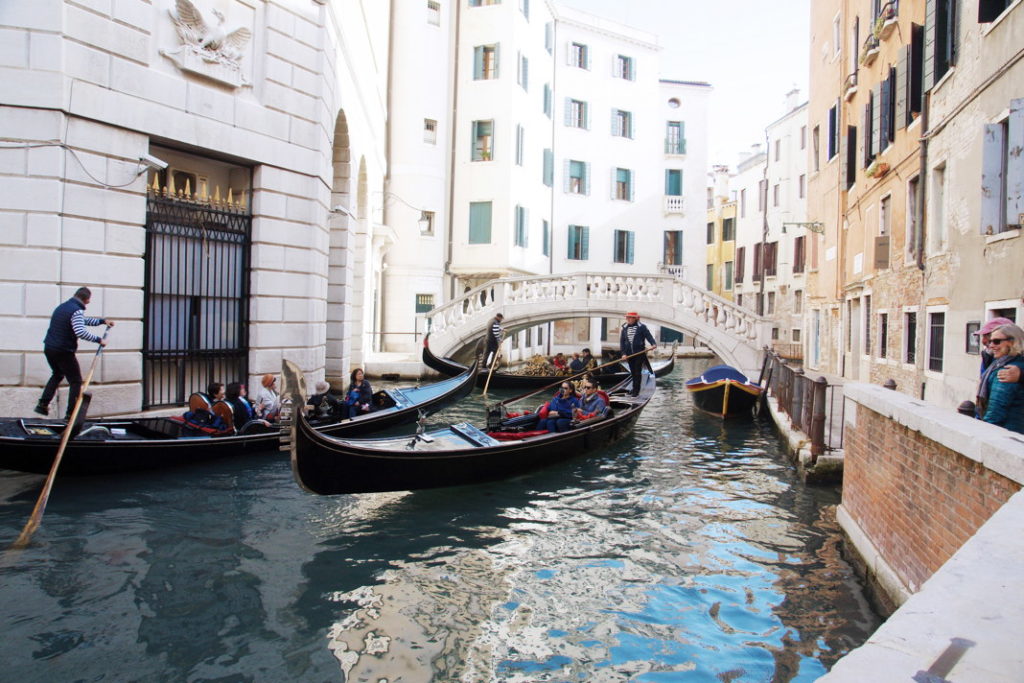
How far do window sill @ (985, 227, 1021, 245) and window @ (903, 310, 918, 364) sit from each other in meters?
2.88

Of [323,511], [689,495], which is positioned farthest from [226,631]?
[689,495]

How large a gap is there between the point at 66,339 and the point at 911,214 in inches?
386

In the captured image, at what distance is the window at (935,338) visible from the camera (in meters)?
8.98

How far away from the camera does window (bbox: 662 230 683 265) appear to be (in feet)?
81.4

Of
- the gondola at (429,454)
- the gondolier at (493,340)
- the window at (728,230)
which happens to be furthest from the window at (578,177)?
the gondola at (429,454)

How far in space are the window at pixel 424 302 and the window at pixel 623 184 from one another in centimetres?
734

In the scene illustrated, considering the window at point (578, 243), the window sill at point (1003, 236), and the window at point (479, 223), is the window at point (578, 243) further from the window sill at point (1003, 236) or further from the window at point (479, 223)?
the window sill at point (1003, 236)

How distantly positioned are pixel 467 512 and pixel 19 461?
338 centimetres

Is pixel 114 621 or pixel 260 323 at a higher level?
pixel 260 323

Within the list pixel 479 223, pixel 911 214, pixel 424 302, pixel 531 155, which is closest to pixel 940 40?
pixel 911 214

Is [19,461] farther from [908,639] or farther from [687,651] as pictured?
[908,639]

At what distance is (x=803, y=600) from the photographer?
4445 mm

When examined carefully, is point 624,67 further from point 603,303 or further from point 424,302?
point 603,303

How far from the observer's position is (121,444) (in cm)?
645
